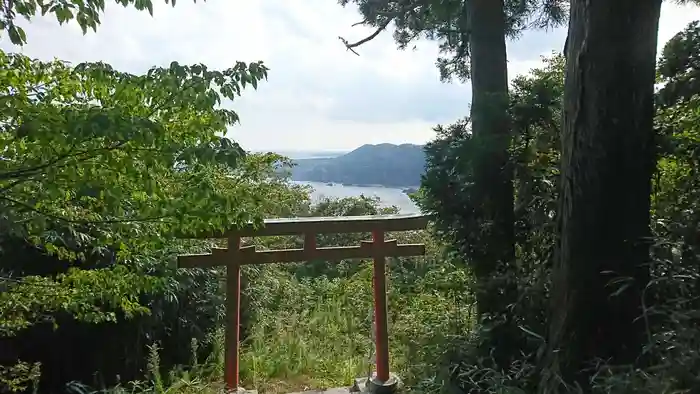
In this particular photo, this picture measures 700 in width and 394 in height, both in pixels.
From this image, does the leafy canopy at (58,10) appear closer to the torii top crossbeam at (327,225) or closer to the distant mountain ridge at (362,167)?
the torii top crossbeam at (327,225)

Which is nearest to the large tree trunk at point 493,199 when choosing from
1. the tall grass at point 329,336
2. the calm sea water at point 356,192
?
the tall grass at point 329,336

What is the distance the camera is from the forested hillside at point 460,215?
1.37m

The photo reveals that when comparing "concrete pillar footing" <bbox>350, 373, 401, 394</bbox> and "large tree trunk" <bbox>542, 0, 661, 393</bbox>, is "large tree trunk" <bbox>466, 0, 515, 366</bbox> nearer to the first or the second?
"large tree trunk" <bbox>542, 0, 661, 393</bbox>

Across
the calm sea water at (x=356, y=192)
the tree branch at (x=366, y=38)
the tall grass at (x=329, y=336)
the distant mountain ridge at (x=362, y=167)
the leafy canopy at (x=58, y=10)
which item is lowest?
the tall grass at (x=329, y=336)

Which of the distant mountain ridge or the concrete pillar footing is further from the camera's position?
the distant mountain ridge

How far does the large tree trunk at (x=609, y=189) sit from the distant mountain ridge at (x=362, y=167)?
3585mm

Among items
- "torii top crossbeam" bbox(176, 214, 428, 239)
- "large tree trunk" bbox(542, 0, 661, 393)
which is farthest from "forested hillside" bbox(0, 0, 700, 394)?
"torii top crossbeam" bbox(176, 214, 428, 239)

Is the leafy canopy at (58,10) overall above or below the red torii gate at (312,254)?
above

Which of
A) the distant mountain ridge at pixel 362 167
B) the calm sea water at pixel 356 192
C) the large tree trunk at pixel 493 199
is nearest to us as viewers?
the large tree trunk at pixel 493 199

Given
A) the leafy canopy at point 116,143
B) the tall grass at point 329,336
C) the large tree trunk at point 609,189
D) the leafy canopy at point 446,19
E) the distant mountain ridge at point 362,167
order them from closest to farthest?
the leafy canopy at point 116,143 → the large tree trunk at point 609,189 → the tall grass at point 329,336 → the leafy canopy at point 446,19 → the distant mountain ridge at point 362,167

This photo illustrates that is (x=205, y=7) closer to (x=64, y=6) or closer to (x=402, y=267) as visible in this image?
(x=64, y=6)

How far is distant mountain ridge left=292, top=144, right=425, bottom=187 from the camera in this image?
18.1 ft

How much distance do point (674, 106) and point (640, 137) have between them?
521mm

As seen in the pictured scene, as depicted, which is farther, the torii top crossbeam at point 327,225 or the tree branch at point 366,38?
the tree branch at point 366,38
